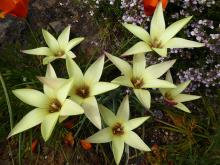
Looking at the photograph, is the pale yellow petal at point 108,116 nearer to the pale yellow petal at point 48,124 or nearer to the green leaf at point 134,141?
the green leaf at point 134,141

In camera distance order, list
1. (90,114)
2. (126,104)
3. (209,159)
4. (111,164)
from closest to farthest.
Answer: (90,114)
(126,104)
(209,159)
(111,164)

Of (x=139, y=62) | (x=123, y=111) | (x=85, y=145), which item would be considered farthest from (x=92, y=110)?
(x=85, y=145)

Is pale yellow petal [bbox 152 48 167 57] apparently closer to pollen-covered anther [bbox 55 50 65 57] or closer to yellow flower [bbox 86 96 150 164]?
yellow flower [bbox 86 96 150 164]

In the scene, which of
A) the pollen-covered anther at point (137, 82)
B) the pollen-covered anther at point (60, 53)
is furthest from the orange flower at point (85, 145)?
the pollen-covered anther at point (137, 82)

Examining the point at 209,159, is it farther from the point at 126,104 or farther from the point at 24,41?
the point at 24,41

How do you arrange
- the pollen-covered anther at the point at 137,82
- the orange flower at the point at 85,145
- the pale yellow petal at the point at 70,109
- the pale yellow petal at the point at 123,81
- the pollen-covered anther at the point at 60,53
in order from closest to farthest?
the pale yellow petal at the point at 70,109 → the pale yellow petal at the point at 123,81 → the pollen-covered anther at the point at 137,82 → the pollen-covered anther at the point at 60,53 → the orange flower at the point at 85,145

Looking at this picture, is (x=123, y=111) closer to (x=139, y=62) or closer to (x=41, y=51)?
(x=139, y=62)

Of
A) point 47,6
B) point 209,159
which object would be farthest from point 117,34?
point 209,159
